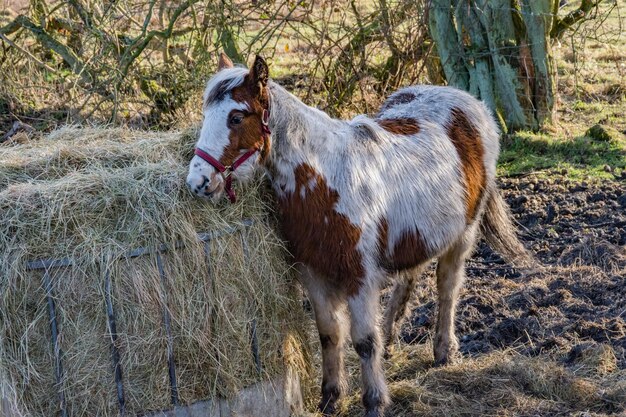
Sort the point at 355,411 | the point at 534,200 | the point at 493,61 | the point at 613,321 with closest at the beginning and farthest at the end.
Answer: the point at 355,411 < the point at 613,321 < the point at 534,200 < the point at 493,61

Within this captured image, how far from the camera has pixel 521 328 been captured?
5340 mm

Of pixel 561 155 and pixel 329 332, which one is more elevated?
pixel 561 155

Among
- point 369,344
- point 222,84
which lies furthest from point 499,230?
point 222,84

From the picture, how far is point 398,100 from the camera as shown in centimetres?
533

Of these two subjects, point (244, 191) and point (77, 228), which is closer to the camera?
point (77, 228)

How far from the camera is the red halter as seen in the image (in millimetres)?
3885

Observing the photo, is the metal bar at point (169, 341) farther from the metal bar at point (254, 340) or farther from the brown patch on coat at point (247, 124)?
the brown patch on coat at point (247, 124)

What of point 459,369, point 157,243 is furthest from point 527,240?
point 157,243

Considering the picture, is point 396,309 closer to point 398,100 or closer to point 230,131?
point 398,100

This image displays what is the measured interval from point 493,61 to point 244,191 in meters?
5.29

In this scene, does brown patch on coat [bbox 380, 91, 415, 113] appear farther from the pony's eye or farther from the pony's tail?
the pony's eye

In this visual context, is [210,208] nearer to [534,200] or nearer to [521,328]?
[521,328]

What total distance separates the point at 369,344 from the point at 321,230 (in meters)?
0.68

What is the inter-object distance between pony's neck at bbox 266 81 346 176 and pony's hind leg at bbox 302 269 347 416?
0.59 metres
